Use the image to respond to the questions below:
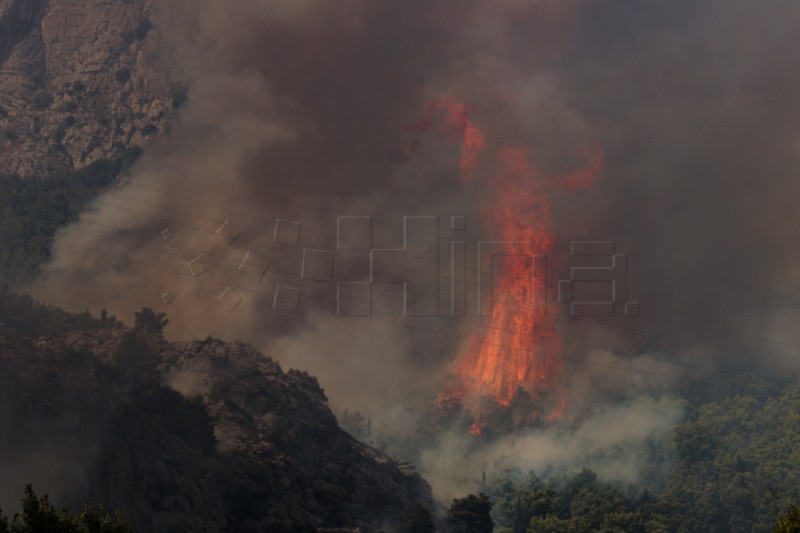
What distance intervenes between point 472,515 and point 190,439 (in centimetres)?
3738

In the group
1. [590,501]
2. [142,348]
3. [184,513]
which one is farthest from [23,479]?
[590,501]

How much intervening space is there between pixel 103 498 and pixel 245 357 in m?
46.4

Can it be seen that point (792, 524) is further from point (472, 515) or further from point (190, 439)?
point (190, 439)

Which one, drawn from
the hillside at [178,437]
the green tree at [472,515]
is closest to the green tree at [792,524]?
the hillside at [178,437]

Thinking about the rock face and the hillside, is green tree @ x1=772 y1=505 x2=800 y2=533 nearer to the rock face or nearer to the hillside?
the hillside

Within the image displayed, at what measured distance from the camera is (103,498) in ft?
437

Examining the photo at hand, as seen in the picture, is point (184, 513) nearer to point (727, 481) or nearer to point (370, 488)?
point (370, 488)

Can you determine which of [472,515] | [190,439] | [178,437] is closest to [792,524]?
[472,515]

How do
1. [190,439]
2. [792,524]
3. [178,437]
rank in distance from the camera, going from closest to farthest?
[792,524] → [178,437] → [190,439]

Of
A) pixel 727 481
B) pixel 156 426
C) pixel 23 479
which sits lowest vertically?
pixel 23 479

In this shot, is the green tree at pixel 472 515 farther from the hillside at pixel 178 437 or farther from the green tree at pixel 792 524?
the green tree at pixel 792 524

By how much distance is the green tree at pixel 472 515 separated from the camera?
166500 mm

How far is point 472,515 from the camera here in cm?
16700

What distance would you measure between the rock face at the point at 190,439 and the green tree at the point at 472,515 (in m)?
6.15
